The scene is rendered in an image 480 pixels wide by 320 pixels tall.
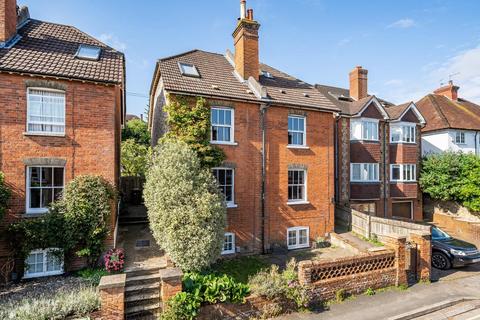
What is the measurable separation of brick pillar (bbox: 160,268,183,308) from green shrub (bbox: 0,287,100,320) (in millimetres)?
1893

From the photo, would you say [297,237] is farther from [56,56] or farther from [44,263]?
[56,56]

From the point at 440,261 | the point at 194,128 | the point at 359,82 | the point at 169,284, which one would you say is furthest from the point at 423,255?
the point at 359,82

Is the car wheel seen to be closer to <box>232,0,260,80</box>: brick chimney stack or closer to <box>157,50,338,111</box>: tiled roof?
<box>157,50,338,111</box>: tiled roof

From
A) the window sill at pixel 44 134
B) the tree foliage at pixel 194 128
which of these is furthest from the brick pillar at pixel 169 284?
the window sill at pixel 44 134

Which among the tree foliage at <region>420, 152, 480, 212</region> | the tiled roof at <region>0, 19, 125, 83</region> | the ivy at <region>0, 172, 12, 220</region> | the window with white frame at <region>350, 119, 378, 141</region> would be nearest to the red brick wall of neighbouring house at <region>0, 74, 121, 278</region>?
the tiled roof at <region>0, 19, 125, 83</region>

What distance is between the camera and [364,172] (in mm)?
20781

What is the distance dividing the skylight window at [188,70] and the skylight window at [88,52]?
409cm

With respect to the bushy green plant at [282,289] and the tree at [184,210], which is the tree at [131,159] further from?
the bushy green plant at [282,289]

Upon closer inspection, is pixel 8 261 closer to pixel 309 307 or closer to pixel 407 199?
pixel 309 307

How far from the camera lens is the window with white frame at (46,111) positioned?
1009cm

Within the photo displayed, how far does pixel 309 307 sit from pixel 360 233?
30.6ft

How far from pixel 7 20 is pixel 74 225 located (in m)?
9.06

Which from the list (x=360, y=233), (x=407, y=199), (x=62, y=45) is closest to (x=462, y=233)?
→ (x=407, y=199)

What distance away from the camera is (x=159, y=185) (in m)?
9.55
